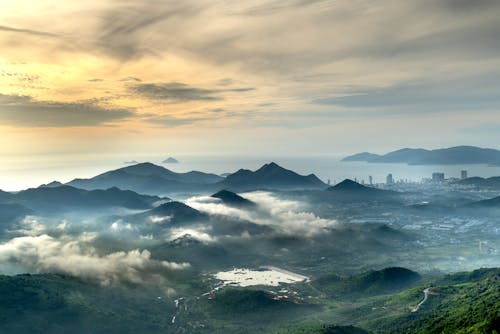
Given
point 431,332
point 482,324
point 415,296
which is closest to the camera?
point 482,324

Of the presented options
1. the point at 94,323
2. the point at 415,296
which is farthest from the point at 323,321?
the point at 94,323

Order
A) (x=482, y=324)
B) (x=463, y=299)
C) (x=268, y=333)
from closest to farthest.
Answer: (x=482, y=324), (x=463, y=299), (x=268, y=333)

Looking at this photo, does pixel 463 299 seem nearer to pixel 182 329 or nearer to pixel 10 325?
pixel 182 329

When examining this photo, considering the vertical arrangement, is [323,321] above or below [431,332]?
→ below

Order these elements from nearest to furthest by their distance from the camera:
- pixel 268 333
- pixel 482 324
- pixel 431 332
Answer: pixel 482 324 < pixel 431 332 < pixel 268 333

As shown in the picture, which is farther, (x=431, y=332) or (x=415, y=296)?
(x=415, y=296)

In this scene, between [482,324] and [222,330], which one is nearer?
[482,324]

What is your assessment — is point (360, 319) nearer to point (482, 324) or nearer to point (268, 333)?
point (268, 333)

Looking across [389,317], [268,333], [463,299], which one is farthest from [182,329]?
[463,299]

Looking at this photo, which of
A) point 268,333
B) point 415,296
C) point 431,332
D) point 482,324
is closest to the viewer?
point 482,324
